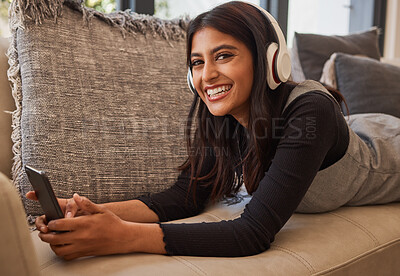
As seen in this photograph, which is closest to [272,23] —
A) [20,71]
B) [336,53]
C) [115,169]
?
[115,169]

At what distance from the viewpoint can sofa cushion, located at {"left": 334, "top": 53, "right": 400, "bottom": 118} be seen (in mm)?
1677

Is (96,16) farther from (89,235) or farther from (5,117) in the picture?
(89,235)

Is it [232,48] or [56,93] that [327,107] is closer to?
[232,48]

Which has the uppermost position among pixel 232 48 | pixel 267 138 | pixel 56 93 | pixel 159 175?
pixel 232 48

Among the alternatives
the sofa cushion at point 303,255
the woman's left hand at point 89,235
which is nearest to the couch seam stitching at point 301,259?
the sofa cushion at point 303,255

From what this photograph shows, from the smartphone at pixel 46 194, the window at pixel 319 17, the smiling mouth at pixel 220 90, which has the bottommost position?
the smartphone at pixel 46 194

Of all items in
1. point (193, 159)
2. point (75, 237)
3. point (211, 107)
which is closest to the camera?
point (75, 237)

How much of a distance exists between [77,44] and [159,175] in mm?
429

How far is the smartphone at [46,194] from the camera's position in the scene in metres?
0.74

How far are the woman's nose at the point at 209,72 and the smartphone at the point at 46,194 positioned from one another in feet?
1.44

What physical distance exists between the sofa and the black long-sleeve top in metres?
0.03

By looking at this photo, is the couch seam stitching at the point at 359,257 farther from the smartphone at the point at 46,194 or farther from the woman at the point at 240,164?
the smartphone at the point at 46,194

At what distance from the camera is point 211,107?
103 centimetres

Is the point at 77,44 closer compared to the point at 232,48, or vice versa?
the point at 232,48
